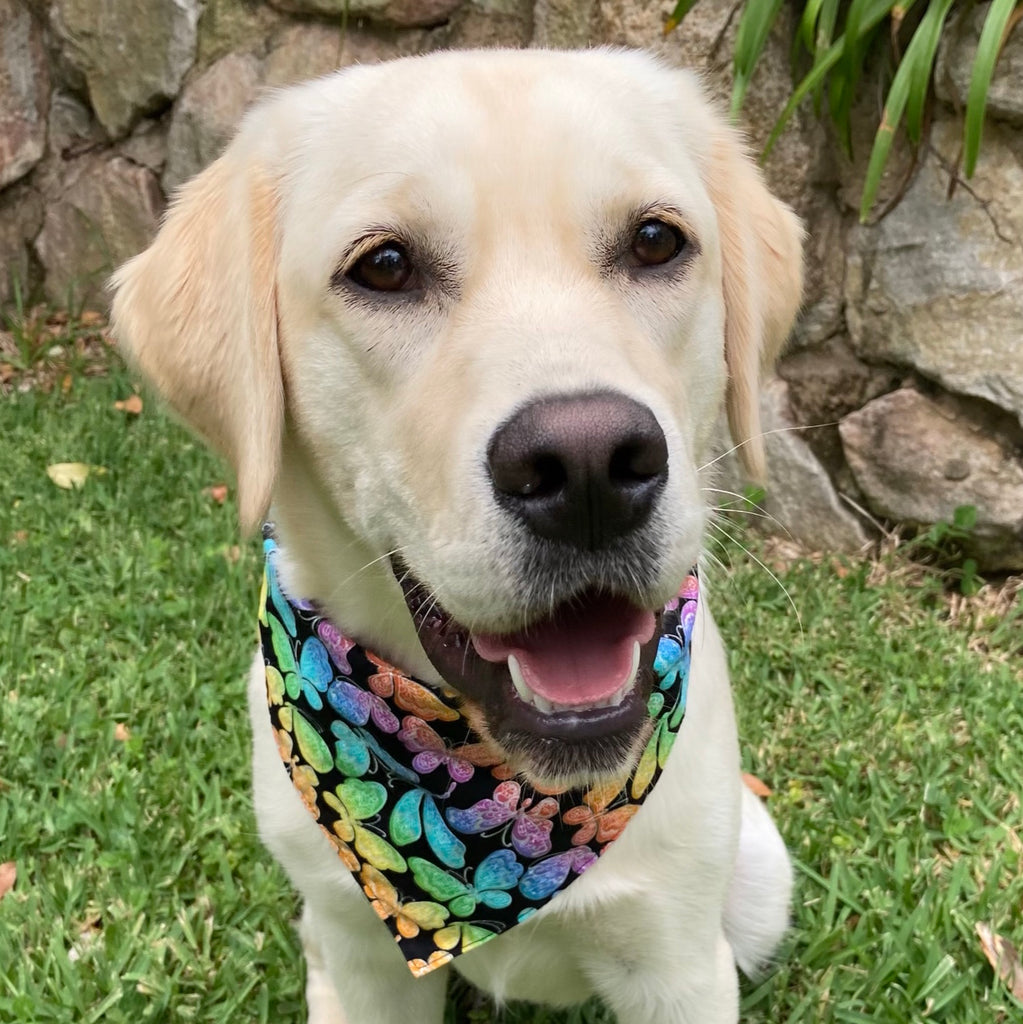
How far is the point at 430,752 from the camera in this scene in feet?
6.57

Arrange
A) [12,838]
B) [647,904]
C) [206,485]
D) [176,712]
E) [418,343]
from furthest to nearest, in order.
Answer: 1. [206,485]
2. [176,712]
3. [12,838]
4. [647,904]
5. [418,343]

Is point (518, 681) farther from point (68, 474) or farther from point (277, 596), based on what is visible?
point (68, 474)

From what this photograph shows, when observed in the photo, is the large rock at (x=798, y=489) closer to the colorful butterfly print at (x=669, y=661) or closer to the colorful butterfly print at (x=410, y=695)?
the colorful butterfly print at (x=669, y=661)

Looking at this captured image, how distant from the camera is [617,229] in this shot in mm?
1731

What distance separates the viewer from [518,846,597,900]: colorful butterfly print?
1.96 metres

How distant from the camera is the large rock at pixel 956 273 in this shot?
3.54m

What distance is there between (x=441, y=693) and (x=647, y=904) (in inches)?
21.6

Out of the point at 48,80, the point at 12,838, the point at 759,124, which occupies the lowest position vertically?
the point at 12,838

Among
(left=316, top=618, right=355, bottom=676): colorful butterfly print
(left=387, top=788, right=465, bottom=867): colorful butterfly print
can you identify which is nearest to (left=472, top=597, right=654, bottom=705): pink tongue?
(left=316, top=618, right=355, bottom=676): colorful butterfly print

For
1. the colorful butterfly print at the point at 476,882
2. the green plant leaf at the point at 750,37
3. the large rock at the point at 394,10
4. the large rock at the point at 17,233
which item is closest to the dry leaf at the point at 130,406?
the large rock at the point at 17,233

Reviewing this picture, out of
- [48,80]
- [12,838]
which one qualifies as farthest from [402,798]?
[48,80]

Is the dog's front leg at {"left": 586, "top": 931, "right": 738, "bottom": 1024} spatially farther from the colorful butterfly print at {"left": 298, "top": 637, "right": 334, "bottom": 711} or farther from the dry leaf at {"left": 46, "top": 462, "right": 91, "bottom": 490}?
the dry leaf at {"left": 46, "top": 462, "right": 91, "bottom": 490}

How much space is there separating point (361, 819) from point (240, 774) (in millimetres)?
1164

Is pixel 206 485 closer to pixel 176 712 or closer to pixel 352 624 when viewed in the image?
pixel 176 712
